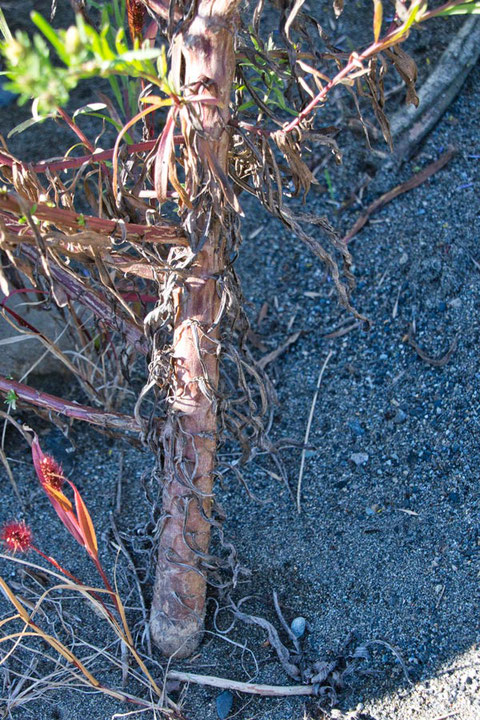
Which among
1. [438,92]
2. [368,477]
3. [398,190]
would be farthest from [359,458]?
[438,92]

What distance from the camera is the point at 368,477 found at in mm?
1454

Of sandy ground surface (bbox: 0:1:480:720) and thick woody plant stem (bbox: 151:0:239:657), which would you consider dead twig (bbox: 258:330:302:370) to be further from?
thick woody plant stem (bbox: 151:0:239:657)

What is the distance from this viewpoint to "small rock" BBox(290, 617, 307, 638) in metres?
1.29

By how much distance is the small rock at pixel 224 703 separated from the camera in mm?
1212

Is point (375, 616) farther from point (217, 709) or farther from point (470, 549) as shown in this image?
point (217, 709)

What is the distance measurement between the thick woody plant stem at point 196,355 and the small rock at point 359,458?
1.37ft

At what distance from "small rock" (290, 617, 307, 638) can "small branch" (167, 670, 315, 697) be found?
9 cm

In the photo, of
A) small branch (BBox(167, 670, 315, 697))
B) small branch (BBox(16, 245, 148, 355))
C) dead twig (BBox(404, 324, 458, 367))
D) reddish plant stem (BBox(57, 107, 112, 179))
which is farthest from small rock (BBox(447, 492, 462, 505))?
reddish plant stem (BBox(57, 107, 112, 179))

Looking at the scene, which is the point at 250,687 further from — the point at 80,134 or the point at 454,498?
the point at 80,134

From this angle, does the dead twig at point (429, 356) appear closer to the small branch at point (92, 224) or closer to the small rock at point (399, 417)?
the small rock at point (399, 417)

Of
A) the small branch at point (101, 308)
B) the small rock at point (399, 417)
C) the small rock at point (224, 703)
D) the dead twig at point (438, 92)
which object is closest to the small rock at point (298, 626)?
the small rock at point (224, 703)

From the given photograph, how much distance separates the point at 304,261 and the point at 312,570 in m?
0.82

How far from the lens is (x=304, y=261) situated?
183 cm

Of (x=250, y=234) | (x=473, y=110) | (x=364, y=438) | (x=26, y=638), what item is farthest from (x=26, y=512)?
(x=473, y=110)
